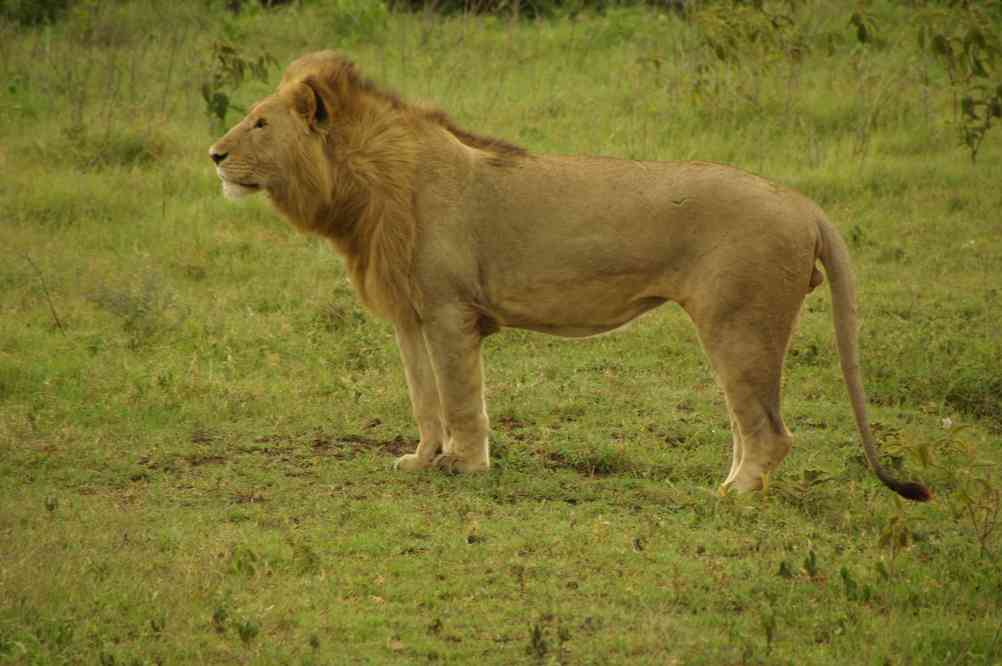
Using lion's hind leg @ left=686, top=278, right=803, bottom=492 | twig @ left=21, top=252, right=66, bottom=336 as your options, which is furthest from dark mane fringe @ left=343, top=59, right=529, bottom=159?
twig @ left=21, top=252, right=66, bottom=336

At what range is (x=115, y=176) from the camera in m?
9.27

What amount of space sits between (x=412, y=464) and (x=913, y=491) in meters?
1.92

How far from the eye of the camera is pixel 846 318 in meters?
5.18

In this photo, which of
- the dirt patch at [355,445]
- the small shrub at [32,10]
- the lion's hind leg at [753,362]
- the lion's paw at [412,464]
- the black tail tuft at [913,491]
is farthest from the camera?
the small shrub at [32,10]

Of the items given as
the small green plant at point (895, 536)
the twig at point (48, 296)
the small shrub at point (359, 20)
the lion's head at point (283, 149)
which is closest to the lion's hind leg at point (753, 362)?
the small green plant at point (895, 536)

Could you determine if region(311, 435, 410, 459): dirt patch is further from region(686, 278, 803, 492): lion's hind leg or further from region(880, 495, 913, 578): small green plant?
region(880, 495, 913, 578): small green plant

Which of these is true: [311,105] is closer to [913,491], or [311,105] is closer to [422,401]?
[422,401]

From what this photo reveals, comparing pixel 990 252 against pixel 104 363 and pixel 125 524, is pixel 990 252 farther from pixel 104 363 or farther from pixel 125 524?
pixel 125 524

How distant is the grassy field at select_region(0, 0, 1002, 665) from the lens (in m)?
4.20

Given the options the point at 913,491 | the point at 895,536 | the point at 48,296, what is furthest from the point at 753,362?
the point at 48,296

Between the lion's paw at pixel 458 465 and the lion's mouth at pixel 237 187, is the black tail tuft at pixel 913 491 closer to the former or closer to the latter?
the lion's paw at pixel 458 465

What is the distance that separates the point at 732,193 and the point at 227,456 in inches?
89.4

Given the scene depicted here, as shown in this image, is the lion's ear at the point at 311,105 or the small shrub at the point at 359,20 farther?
the small shrub at the point at 359,20

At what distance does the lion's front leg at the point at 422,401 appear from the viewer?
5.68m
